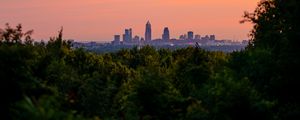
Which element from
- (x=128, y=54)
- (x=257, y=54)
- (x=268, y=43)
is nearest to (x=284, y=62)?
(x=257, y=54)

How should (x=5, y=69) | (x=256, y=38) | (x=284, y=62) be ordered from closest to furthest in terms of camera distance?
(x=5, y=69), (x=284, y=62), (x=256, y=38)

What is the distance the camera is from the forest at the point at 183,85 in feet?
88.6

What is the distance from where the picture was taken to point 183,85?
46.2m

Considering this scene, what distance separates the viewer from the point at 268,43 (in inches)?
1666

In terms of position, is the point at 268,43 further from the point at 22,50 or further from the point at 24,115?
the point at 24,115

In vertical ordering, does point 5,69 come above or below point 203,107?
above

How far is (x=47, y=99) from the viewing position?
21.4 metres

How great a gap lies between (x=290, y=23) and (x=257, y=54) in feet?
11.1

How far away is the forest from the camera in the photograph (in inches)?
1063

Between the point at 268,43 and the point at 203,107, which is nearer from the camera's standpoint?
the point at 203,107

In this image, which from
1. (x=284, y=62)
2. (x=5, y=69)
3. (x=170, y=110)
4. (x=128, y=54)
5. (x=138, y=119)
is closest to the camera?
(x=5, y=69)

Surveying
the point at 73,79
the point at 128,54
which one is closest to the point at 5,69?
the point at 73,79

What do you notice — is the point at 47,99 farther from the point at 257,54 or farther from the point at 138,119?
the point at 257,54

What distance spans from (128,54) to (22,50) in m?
80.0
